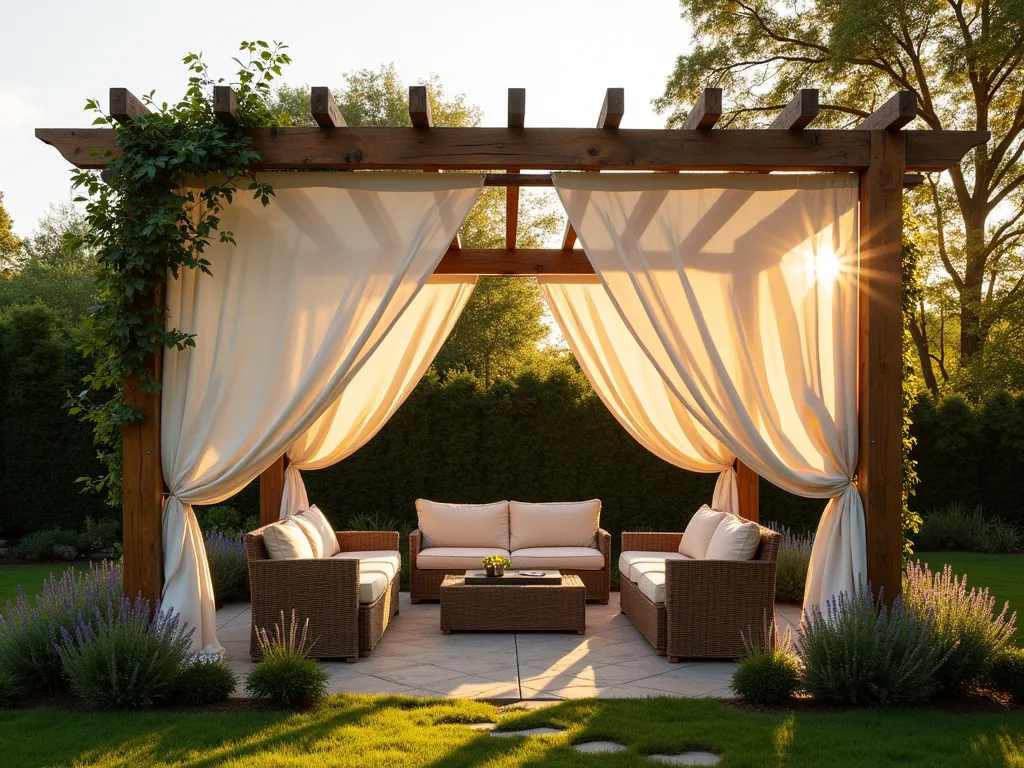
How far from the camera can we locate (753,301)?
19.5 ft

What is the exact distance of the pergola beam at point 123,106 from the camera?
17.9ft

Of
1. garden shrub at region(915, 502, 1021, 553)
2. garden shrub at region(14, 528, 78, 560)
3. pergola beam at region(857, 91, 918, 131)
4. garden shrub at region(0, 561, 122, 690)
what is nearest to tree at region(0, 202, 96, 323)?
garden shrub at region(14, 528, 78, 560)

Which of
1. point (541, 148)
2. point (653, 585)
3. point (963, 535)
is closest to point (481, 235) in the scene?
point (963, 535)

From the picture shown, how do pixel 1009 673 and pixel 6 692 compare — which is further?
pixel 1009 673

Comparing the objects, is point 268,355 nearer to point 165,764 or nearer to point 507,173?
point 507,173

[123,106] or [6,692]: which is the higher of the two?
[123,106]

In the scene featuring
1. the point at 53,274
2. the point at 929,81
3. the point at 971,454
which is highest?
the point at 929,81

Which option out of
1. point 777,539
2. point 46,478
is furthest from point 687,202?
point 46,478

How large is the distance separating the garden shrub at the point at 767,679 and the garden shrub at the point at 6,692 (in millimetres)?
3771

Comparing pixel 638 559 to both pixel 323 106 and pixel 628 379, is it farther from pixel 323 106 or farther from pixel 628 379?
pixel 323 106

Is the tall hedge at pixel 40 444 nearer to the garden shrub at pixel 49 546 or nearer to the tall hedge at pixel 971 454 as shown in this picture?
the garden shrub at pixel 49 546

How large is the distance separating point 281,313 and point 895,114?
3.75m

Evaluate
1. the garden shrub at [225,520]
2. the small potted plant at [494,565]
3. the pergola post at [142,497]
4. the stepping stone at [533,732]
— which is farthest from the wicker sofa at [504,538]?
the stepping stone at [533,732]

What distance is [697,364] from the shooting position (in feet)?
19.2
